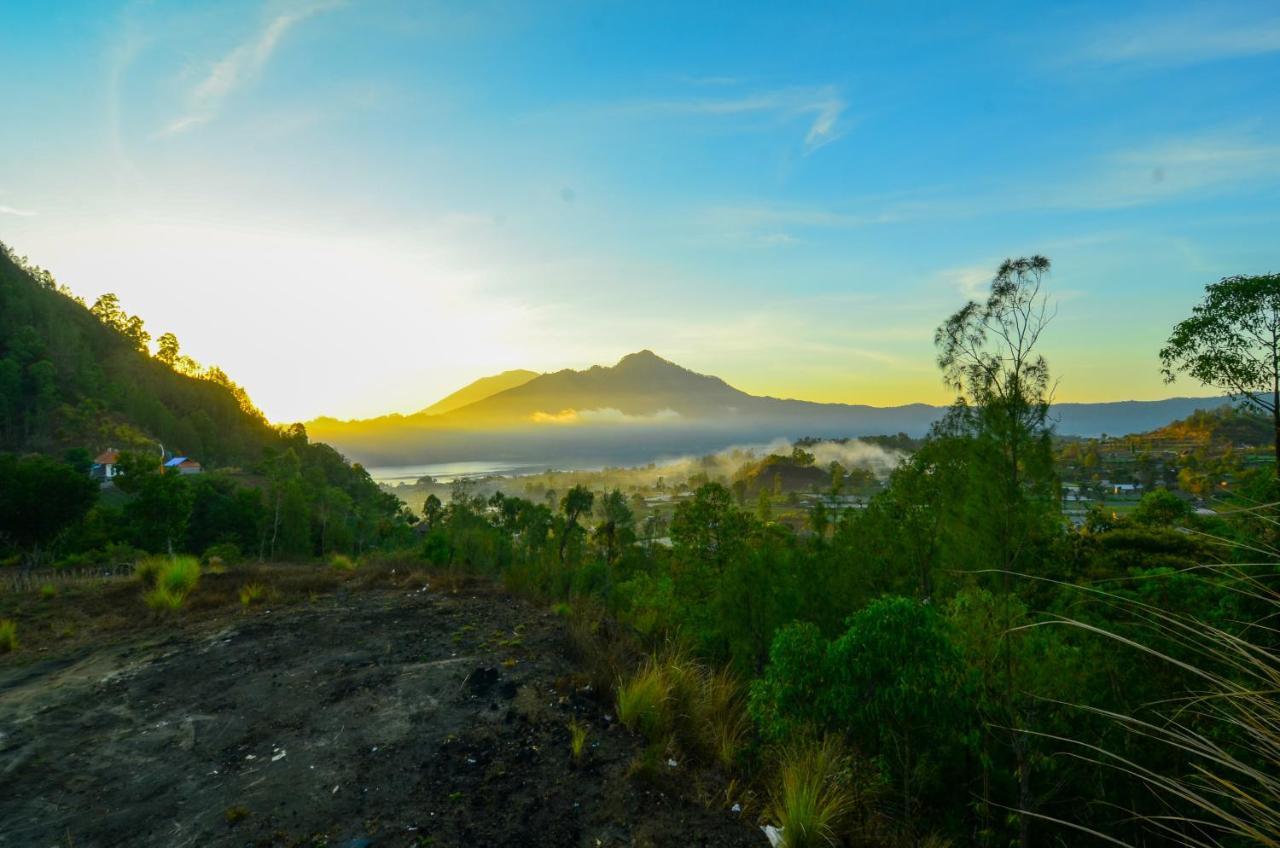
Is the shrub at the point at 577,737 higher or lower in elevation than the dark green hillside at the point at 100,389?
lower

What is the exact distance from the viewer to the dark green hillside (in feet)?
227

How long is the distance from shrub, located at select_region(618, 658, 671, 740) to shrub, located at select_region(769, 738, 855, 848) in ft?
3.71

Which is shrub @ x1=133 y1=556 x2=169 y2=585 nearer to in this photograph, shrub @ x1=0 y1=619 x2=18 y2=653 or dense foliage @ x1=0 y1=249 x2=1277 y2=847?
shrub @ x1=0 y1=619 x2=18 y2=653

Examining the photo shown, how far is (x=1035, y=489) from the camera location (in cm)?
733

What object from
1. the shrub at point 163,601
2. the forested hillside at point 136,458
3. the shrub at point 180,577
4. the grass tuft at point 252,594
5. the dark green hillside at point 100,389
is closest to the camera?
the shrub at point 163,601

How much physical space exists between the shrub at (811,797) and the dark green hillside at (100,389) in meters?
87.6

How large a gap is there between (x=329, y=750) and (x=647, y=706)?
2.89 m

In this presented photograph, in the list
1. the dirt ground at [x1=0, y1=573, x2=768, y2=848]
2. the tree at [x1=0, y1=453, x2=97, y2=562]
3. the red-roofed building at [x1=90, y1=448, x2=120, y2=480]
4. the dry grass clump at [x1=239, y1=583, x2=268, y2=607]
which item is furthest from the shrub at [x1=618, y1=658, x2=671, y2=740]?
the red-roofed building at [x1=90, y1=448, x2=120, y2=480]

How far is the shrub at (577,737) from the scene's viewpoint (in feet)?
16.6

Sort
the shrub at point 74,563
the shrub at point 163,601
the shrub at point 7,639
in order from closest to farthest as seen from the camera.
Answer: the shrub at point 7,639 → the shrub at point 163,601 → the shrub at point 74,563

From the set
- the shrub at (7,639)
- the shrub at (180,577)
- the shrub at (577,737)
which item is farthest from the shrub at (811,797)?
the shrub at (180,577)

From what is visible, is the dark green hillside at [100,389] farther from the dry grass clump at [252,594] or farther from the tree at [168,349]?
the dry grass clump at [252,594]

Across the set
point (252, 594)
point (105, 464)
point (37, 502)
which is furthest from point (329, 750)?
point (105, 464)

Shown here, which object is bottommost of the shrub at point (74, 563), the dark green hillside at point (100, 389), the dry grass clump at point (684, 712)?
the shrub at point (74, 563)
